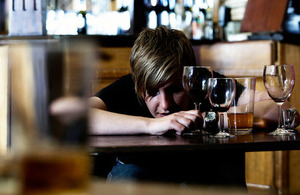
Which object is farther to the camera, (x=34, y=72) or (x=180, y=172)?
(x=180, y=172)

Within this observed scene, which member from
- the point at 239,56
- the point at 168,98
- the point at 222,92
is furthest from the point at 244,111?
the point at 239,56

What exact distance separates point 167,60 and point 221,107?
369mm

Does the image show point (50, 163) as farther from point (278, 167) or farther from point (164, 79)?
point (278, 167)

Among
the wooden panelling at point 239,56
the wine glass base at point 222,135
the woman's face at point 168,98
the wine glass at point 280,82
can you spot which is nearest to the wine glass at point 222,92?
the wine glass base at point 222,135

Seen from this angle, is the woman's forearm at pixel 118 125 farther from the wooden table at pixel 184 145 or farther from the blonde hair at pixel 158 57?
the blonde hair at pixel 158 57

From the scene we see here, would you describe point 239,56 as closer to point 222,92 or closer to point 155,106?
point 155,106

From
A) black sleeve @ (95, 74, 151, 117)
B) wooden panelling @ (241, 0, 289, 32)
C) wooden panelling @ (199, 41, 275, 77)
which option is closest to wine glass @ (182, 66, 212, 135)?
black sleeve @ (95, 74, 151, 117)

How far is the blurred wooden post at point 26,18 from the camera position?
3.05m

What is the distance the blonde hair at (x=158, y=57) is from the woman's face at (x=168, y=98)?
0.02 meters

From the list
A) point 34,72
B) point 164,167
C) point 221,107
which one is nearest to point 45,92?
point 34,72

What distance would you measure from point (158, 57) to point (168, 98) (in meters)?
0.15

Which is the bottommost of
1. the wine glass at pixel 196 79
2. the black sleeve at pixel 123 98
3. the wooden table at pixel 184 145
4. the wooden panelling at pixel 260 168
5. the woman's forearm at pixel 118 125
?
the wooden panelling at pixel 260 168

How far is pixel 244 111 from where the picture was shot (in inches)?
52.8

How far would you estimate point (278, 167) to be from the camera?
3.04 meters
